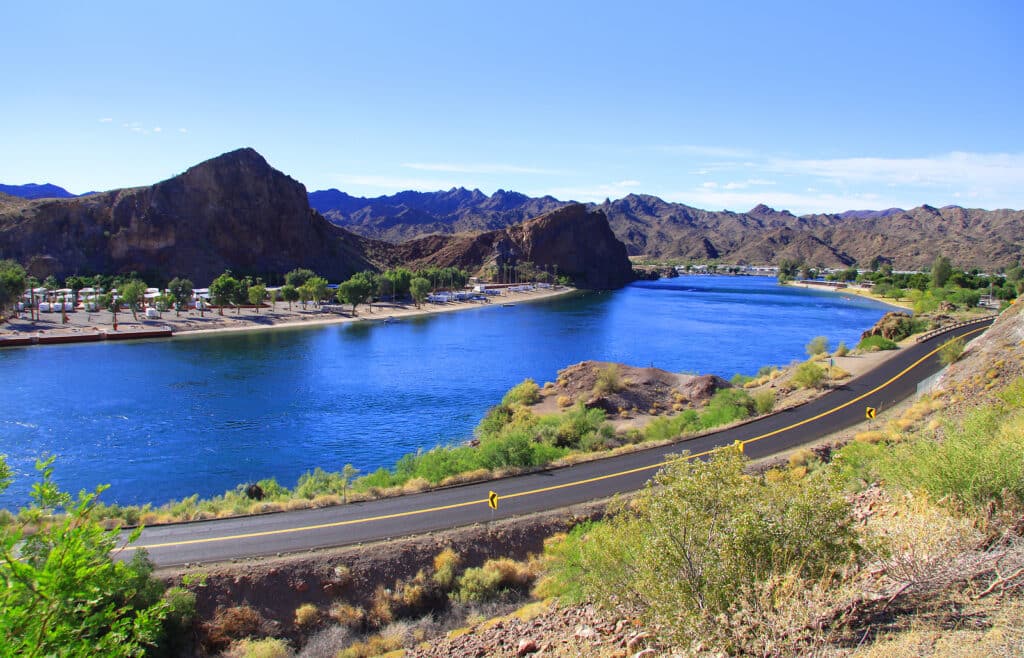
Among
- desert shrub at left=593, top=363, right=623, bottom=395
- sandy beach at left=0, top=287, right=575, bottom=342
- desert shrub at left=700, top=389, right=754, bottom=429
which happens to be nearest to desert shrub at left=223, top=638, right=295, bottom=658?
desert shrub at left=700, top=389, right=754, bottom=429

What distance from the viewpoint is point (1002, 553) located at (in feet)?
24.1

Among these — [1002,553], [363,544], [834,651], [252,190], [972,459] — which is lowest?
[363,544]

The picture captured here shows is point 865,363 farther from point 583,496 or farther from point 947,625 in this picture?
point 947,625

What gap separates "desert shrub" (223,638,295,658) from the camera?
12.5m

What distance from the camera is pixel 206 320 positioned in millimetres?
83375

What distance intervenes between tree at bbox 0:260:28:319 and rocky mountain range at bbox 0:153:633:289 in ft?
108

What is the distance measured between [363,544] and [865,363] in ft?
128

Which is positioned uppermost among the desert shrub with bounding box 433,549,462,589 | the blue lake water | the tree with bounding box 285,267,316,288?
the tree with bounding box 285,267,316,288

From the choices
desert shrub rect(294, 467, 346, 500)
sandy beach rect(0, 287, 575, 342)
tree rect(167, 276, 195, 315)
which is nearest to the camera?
desert shrub rect(294, 467, 346, 500)

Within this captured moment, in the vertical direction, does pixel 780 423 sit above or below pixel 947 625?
below

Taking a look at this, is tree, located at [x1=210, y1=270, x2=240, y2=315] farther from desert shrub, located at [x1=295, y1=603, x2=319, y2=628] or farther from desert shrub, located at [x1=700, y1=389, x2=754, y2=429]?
desert shrub, located at [x1=295, y1=603, x2=319, y2=628]

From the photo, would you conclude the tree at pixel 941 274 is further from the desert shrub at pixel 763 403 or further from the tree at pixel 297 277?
the tree at pixel 297 277

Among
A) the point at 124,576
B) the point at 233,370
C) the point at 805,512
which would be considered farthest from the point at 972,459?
the point at 233,370

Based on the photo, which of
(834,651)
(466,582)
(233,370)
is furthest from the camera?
(233,370)
